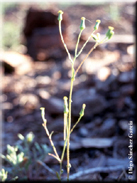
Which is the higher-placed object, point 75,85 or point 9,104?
point 75,85

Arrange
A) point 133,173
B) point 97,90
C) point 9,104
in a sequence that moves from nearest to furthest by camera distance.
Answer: point 133,173
point 97,90
point 9,104

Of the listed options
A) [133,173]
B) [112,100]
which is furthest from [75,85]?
[133,173]

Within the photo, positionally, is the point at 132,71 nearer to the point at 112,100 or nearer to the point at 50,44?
the point at 112,100

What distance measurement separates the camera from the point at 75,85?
7.93 ft

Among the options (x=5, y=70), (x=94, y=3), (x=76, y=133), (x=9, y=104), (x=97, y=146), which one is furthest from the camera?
(x=94, y=3)

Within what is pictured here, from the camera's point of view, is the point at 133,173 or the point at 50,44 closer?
the point at 133,173

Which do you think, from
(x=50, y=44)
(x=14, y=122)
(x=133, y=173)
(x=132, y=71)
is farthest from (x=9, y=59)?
(x=133, y=173)

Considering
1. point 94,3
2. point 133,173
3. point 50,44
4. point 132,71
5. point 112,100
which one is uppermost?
point 94,3

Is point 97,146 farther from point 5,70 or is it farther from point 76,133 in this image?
point 5,70

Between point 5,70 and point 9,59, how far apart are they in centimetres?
24

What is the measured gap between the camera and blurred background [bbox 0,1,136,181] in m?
1.55

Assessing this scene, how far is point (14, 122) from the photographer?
2072mm

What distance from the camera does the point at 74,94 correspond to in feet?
7.08

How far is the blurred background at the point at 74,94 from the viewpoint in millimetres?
1551
